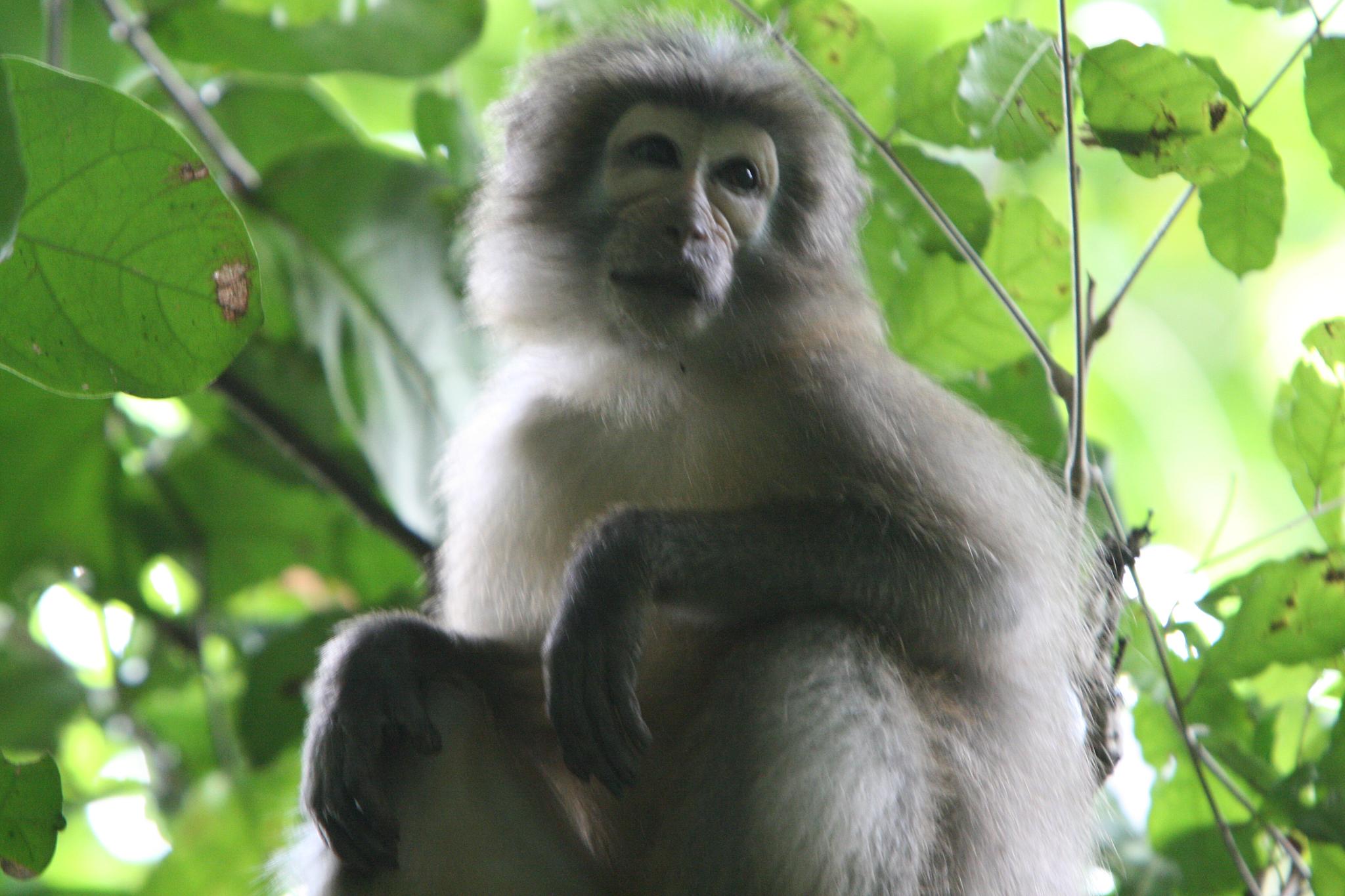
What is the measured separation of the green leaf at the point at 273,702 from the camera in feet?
13.8

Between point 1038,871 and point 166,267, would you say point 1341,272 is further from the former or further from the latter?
point 166,267

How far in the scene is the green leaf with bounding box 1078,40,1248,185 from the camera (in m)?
2.49

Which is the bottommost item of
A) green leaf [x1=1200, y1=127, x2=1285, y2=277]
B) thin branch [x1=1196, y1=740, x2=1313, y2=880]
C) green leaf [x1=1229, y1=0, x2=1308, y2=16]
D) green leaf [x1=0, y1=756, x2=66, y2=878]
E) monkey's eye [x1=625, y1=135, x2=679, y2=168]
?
green leaf [x1=0, y1=756, x2=66, y2=878]

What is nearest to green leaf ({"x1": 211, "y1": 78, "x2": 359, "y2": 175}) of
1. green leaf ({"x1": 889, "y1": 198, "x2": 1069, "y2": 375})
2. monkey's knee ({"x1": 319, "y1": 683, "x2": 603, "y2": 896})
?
green leaf ({"x1": 889, "y1": 198, "x2": 1069, "y2": 375})

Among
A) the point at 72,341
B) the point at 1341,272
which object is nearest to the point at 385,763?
the point at 72,341

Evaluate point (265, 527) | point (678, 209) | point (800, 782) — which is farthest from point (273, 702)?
point (800, 782)

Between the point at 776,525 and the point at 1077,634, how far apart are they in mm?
870

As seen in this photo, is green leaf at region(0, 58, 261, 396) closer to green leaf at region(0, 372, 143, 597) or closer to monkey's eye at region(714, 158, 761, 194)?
monkey's eye at region(714, 158, 761, 194)

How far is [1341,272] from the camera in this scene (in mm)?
6332

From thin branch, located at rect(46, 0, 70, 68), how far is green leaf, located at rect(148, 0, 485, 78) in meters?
0.29

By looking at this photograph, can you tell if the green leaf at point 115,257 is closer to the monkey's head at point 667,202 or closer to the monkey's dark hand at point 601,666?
the monkey's dark hand at point 601,666

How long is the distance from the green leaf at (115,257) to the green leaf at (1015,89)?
1.50 metres

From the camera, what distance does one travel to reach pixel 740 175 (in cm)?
351

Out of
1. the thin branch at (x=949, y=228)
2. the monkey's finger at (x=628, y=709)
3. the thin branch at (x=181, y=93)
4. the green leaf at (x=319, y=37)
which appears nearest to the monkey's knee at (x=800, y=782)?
the monkey's finger at (x=628, y=709)
